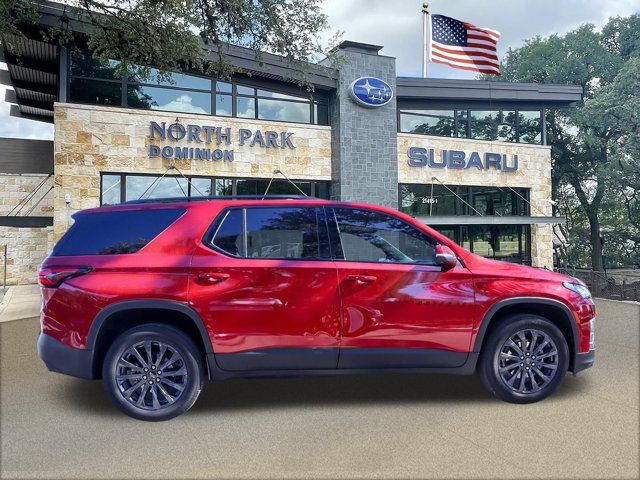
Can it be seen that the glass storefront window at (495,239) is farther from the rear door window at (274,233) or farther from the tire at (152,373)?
the tire at (152,373)

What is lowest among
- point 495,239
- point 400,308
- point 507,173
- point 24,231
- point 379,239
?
point 400,308

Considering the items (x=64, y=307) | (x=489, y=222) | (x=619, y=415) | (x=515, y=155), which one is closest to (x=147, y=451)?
(x=64, y=307)

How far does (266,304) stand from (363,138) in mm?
13647

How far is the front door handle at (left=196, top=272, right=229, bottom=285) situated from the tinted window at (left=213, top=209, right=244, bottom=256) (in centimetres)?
23

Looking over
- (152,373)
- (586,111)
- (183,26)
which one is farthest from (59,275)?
(586,111)

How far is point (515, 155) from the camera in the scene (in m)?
20.2

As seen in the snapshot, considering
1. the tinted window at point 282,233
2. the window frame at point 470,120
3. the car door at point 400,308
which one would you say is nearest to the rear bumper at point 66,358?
the tinted window at point 282,233

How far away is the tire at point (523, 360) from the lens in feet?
15.0

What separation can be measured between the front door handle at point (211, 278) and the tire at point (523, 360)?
240 cm

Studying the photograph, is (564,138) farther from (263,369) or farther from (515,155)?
(263,369)

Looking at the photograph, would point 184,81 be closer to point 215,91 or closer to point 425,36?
point 215,91

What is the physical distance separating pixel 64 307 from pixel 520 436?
3.79 m

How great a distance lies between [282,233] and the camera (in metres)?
4.58

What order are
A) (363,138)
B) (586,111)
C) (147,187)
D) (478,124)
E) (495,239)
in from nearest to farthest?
(147,187)
(363,138)
(478,124)
(495,239)
(586,111)
